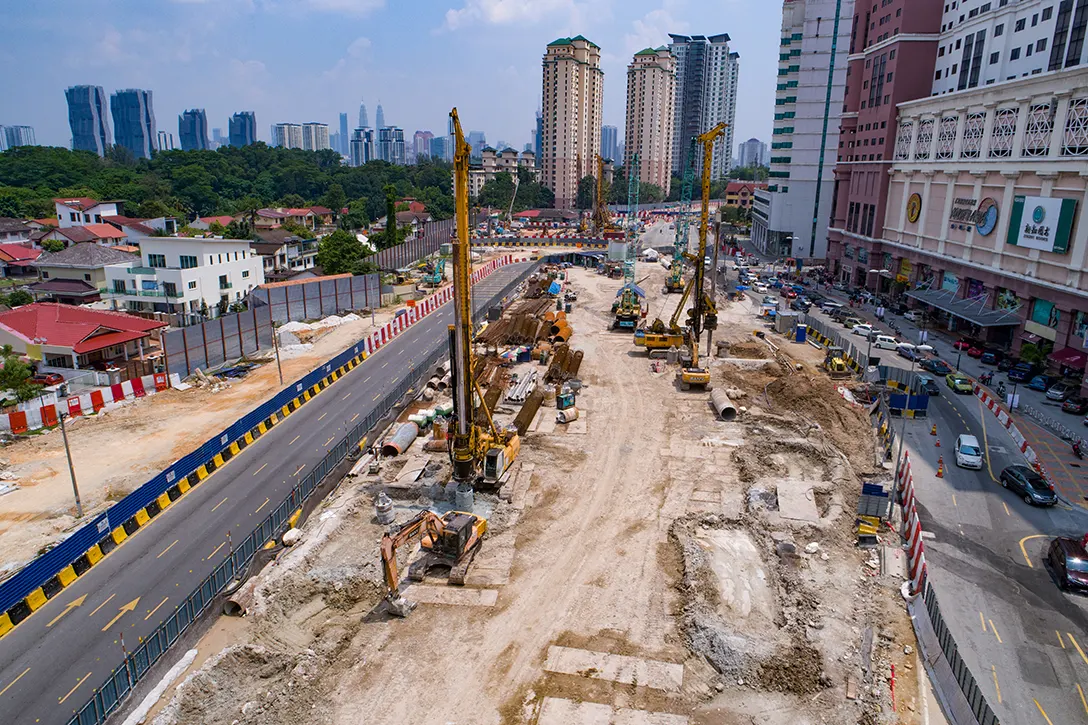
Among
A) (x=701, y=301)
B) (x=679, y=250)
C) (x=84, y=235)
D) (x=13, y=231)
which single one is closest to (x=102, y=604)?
(x=701, y=301)

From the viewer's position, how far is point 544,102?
191 meters

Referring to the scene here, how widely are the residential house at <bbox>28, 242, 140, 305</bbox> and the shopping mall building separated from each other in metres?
78.2

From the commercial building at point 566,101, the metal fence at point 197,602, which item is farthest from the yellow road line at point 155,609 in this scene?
the commercial building at point 566,101

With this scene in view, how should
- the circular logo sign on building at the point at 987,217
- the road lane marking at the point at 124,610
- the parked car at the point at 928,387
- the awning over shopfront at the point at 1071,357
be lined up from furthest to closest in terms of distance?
the circular logo sign on building at the point at 987,217
the awning over shopfront at the point at 1071,357
the parked car at the point at 928,387
the road lane marking at the point at 124,610

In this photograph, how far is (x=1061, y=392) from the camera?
43531mm

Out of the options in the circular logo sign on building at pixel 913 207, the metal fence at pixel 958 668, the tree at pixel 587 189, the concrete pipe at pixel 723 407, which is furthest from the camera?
the tree at pixel 587 189

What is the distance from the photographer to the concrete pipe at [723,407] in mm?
40656

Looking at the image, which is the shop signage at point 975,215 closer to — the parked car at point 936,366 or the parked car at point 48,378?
the parked car at point 936,366

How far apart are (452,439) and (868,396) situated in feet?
95.8

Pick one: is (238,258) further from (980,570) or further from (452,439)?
(980,570)

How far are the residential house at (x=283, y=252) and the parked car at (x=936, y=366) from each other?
2645 inches

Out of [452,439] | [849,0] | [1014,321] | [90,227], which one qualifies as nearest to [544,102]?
[849,0]

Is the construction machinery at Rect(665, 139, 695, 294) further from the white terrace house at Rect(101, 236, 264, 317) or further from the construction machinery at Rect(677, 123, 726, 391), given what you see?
the white terrace house at Rect(101, 236, 264, 317)

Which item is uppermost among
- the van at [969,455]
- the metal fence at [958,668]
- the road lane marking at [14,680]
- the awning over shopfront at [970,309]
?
the awning over shopfront at [970,309]
